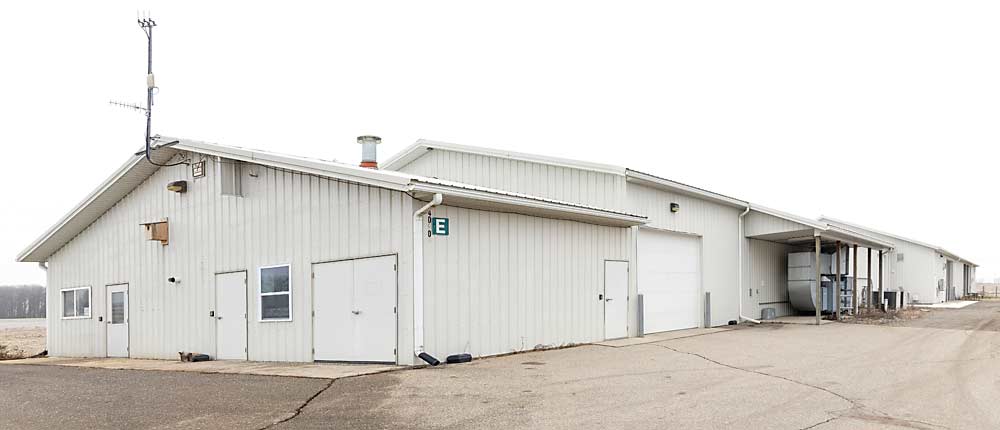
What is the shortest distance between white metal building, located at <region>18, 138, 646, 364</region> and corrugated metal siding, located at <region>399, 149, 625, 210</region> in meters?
0.89

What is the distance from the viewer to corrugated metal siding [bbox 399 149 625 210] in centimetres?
1522

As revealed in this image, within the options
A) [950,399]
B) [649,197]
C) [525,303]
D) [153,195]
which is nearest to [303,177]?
[525,303]

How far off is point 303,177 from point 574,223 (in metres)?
5.11

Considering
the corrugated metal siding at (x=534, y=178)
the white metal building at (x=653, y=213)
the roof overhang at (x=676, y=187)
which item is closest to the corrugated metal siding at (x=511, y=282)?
the corrugated metal siding at (x=534, y=178)

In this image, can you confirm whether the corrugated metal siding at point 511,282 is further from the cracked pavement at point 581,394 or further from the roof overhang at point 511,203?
the cracked pavement at point 581,394

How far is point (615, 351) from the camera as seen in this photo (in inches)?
489

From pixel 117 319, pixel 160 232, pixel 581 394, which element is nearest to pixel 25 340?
pixel 117 319

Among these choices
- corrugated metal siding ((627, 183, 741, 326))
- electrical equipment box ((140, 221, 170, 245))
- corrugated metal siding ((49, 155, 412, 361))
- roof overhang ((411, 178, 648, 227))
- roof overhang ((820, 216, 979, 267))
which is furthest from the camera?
roof overhang ((820, 216, 979, 267))

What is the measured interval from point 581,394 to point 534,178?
8.46 m

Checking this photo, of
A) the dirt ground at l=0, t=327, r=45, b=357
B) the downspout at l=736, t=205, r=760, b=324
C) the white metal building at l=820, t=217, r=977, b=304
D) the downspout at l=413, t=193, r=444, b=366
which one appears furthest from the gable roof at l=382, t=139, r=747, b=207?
the white metal building at l=820, t=217, r=977, b=304

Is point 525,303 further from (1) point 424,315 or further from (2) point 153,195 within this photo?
(2) point 153,195

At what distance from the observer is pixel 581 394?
26.2 feet

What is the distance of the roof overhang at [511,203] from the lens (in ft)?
33.9

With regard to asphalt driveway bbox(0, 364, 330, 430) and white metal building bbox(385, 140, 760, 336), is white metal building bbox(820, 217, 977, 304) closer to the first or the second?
white metal building bbox(385, 140, 760, 336)
